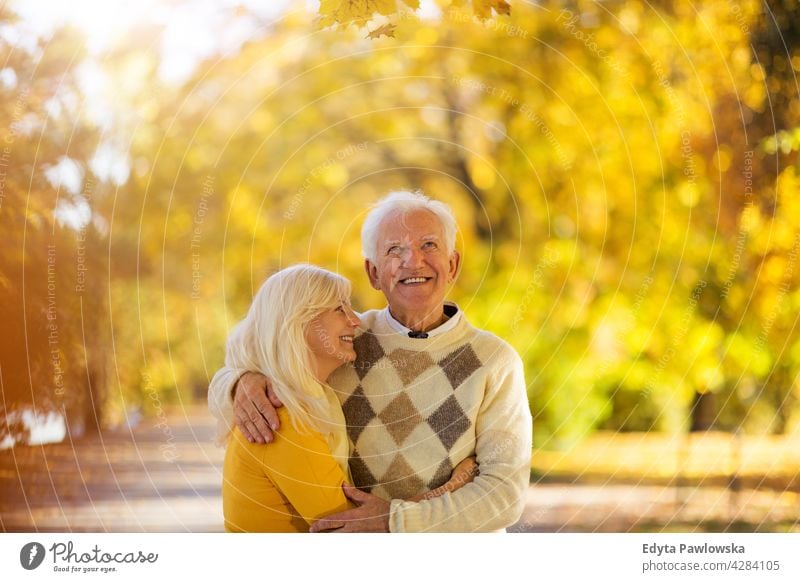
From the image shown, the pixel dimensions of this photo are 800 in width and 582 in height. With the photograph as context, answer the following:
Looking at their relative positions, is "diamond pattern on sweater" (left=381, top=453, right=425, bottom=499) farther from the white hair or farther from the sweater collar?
the white hair

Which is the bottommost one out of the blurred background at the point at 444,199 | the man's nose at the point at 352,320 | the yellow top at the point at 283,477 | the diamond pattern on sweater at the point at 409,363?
the yellow top at the point at 283,477

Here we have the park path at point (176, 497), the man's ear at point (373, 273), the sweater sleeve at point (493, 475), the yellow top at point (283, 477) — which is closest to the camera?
the yellow top at point (283, 477)

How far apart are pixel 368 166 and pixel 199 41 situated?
2.36ft

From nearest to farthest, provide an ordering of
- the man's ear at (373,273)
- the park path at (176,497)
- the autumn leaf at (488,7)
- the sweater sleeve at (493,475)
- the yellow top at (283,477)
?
the yellow top at (283,477) → the sweater sleeve at (493,475) → the man's ear at (373,273) → the autumn leaf at (488,7) → the park path at (176,497)

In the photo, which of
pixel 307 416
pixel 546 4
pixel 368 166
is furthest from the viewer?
pixel 368 166

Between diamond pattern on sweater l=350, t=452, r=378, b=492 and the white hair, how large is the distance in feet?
1.49

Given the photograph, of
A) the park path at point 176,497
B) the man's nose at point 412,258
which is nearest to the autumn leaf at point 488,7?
the man's nose at point 412,258

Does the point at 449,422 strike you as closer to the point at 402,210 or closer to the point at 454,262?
the point at 454,262

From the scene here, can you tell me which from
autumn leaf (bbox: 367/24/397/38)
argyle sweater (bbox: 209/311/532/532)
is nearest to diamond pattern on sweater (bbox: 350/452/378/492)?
argyle sweater (bbox: 209/311/532/532)

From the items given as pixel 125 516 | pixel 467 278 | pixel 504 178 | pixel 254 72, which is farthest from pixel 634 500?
pixel 254 72

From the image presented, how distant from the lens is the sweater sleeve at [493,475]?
7.06 ft

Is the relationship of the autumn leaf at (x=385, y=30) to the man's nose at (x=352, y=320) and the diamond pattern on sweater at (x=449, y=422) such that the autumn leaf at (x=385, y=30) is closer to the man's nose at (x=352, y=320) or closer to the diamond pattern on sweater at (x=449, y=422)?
the man's nose at (x=352, y=320)

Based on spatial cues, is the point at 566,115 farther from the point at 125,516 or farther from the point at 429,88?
the point at 125,516
